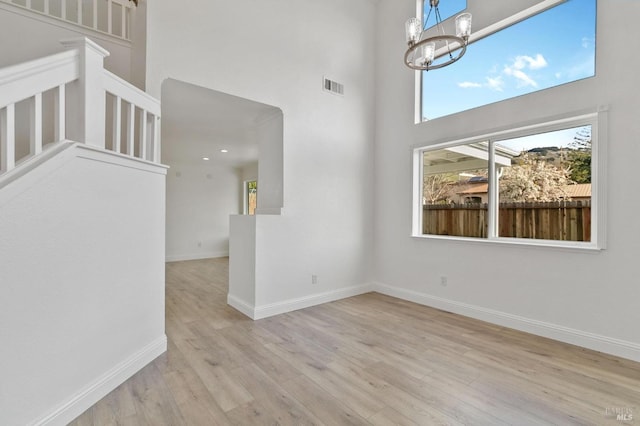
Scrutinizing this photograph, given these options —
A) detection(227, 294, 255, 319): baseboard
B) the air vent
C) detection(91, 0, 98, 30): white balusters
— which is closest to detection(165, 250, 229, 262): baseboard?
detection(227, 294, 255, 319): baseboard

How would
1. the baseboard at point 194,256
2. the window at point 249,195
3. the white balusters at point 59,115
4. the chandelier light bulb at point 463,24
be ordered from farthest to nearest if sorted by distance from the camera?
the window at point 249,195 < the baseboard at point 194,256 < the chandelier light bulb at point 463,24 < the white balusters at point 59,115

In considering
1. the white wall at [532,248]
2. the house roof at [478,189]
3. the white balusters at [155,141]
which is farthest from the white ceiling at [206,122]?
the house roof at [478,189]

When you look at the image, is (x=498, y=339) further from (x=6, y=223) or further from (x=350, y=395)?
(x=6, y=223)

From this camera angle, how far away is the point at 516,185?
11.1ft

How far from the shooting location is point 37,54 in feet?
9.44

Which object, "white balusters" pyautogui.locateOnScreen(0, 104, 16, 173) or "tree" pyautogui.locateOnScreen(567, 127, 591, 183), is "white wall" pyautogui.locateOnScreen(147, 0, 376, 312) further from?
"tree" pyautogui.locateOnScreen(567, 127, 591, 183)

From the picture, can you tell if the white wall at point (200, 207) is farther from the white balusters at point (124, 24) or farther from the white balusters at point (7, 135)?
the white balusters at point (7, 135)

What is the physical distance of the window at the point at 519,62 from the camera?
2.91m

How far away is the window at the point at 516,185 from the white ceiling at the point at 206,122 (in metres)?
2.46

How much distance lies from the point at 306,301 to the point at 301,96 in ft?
8.97

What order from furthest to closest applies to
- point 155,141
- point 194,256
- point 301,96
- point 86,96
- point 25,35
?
point 194,256
point 301,96
point 25,35
point 155,141
point 86,96

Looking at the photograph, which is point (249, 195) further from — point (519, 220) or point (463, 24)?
point (463, 24)

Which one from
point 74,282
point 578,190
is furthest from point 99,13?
point 578,190

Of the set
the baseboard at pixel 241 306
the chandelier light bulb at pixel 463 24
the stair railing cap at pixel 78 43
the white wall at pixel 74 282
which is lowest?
the baseboard at pixel 241 306
